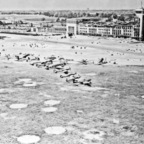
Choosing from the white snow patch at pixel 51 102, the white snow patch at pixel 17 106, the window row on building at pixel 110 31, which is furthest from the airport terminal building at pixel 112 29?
the white snow patch at pixel 17 106

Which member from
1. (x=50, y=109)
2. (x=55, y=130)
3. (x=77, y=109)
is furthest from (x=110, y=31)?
(x=55, y=130)

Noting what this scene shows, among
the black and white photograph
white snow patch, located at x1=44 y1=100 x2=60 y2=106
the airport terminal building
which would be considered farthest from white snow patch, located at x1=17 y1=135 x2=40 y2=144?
the airport terminal building

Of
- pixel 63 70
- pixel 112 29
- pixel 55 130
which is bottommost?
pixel 55 130

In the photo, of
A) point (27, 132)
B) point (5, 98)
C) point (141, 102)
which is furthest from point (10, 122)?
point (141, 102)

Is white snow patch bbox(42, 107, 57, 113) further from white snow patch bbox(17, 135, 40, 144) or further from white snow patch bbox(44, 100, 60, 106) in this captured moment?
white snow patch bbox(17, 135, 40, 144)

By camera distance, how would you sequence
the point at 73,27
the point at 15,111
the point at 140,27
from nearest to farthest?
the point at 15,111
the point at 140,27
the point at 73,27

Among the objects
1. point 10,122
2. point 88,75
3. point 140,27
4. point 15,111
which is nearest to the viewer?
point 10,122

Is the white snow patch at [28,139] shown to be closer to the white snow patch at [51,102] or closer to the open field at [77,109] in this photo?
the open field at [77,109]

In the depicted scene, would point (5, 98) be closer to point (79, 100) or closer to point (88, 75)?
point (79, 100)

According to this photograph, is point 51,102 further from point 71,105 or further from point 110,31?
point 110,31
